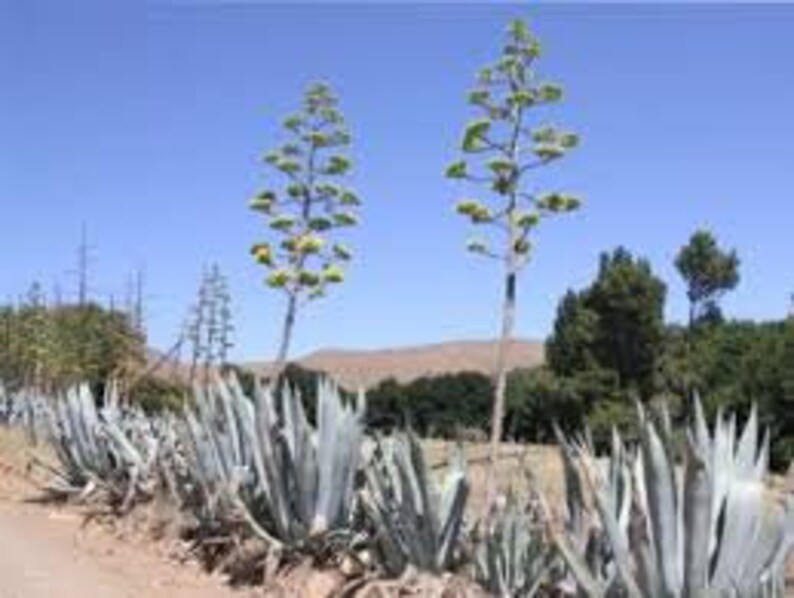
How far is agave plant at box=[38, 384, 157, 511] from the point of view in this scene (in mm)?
14727

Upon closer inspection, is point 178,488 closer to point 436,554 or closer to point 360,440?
point 360,440

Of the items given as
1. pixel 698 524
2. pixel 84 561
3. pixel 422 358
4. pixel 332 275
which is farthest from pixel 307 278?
pixel 422 358

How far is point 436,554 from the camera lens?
9352 millimetres

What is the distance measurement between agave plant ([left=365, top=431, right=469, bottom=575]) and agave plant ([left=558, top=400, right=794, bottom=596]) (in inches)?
80.8

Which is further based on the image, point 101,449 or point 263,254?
point 263,254

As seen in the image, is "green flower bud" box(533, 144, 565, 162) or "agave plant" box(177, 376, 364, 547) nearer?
"agave plant" box(177, 376, 364, 547)

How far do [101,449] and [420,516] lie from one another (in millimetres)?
7018

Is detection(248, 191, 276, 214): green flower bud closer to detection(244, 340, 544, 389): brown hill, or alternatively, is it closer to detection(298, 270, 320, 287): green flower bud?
detection(298, 270, 320, 287): green flower bud

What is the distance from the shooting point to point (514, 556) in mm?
8695

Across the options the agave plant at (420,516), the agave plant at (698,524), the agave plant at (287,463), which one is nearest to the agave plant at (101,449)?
the agave plant at (287,463)

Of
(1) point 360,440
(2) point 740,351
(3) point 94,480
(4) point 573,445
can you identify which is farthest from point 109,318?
(4) point 573,445

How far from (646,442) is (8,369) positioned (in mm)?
41732

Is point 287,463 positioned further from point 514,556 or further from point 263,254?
point 263,254

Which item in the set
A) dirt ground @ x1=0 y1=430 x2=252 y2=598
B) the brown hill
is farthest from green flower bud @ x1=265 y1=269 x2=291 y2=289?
the brown hill
